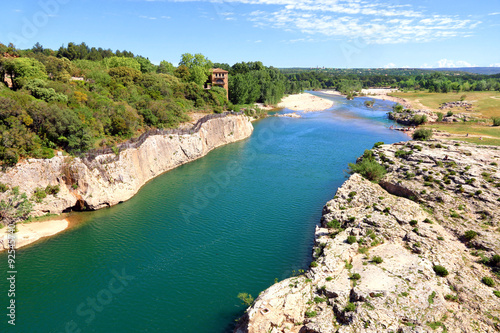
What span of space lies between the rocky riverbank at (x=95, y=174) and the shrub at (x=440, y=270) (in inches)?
1602

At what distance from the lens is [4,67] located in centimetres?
5650

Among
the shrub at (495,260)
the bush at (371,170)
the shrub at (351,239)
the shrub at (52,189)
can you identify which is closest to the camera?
the shrub at (495,260)

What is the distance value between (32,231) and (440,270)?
43720mm

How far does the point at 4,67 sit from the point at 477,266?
79.9 m

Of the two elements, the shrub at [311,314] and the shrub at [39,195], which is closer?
the shrub at [311,314]

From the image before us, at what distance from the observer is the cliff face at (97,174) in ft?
123

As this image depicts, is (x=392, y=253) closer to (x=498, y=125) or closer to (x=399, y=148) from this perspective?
(x=399, y=148)

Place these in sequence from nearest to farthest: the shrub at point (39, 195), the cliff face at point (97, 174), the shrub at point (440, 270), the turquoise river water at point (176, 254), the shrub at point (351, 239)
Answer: the turquoise river water at point (176, 254), the shrub at point (440, 270), the shrub at point (351, 239), the shrub at point (39, 195), the cliff face at point (97, 174)

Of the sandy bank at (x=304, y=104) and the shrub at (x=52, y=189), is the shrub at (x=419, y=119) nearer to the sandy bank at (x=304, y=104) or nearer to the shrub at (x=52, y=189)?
the sandy bank at (x=304, y=104)

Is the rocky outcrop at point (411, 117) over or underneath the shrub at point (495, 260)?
over

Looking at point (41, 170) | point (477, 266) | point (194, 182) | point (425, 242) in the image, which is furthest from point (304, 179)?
point (41, 170)

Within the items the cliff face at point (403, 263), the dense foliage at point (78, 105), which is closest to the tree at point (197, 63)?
the dense foliage at point (78, 105)

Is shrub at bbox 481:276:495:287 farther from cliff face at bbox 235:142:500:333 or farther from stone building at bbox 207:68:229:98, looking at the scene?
stone building at bbox 207:68:229:98

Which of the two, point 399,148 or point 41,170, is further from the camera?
point 399,148
